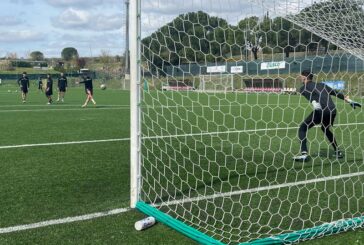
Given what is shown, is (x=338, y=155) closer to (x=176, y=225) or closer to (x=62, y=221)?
(x=176, y=225)

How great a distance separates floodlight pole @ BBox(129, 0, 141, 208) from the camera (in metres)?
4.88

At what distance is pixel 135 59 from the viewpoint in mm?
4941

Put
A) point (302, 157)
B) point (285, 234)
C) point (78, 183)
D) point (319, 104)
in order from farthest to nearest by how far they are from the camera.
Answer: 1. point (302, 157)
2. point (319, 104)
3. point (78, 183)
4. point (285, 234)

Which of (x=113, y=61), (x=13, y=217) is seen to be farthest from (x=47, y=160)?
(x=113, y=61)

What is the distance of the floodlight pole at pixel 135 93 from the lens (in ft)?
16.0

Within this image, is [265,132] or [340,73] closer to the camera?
[340,73]

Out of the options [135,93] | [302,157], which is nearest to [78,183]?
[135,93]

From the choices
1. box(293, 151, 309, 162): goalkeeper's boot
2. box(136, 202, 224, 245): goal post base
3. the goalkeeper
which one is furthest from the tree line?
box(293, 151, 309, 162): goalkeeper's boot

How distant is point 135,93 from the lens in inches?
196

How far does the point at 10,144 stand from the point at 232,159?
464 centimetres

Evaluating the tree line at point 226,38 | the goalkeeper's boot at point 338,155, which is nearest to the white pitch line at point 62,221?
the tree line at point 226,38

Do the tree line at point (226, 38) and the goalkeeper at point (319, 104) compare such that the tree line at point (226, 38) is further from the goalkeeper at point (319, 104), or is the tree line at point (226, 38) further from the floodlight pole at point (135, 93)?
the goalkeeper at point (319, 104)

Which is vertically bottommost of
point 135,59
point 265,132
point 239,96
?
point 265,132

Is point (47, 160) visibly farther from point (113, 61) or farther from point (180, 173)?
point (113, 61)
